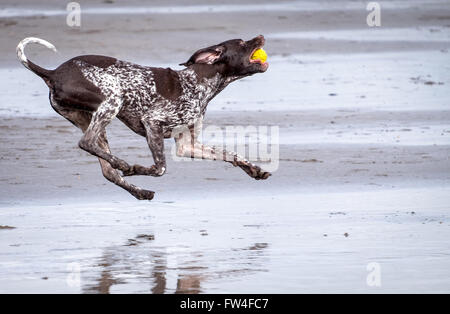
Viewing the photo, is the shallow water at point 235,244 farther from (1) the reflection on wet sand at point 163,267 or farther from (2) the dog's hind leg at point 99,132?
(2) the dog's hind leg at point 99,132

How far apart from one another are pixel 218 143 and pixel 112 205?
3.01m

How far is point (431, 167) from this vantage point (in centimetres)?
1254

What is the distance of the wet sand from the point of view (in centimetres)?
830

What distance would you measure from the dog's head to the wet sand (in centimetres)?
127

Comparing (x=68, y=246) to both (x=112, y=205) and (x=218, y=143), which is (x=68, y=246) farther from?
(x=218, y=143)

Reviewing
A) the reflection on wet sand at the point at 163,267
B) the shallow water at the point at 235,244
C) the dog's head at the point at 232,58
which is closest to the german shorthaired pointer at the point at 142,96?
the dog's head at the point at 232,58

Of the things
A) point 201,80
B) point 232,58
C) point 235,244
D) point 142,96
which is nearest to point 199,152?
point 201,80

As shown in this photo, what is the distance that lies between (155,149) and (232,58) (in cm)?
108

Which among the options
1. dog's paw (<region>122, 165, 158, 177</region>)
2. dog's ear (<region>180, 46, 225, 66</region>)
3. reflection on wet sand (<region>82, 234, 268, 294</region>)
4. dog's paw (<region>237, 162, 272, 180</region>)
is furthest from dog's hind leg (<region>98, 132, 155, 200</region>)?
dog's ear (<region>180, 46, 225, 66</region>)

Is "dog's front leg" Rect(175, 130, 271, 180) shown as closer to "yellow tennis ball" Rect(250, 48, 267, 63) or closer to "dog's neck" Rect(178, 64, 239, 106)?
"dog's neck" Rect(178, 64, 239, 106)

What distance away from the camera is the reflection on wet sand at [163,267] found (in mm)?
7863

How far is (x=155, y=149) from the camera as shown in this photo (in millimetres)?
9969

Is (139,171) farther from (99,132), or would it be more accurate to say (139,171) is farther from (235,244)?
(235,244)

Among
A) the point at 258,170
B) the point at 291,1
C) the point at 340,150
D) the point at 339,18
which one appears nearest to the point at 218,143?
the point at 340,150
